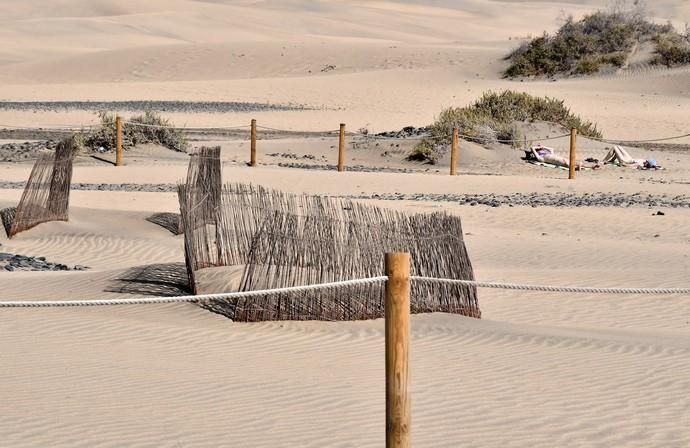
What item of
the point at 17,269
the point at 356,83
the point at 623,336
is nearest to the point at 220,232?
the point at 17,269

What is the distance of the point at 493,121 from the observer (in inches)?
1182

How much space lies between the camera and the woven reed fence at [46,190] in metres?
15.6

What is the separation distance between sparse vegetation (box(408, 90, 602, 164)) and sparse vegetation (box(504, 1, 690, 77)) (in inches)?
Answer: 751

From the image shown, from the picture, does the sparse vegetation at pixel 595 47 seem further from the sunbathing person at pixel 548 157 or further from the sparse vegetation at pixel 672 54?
the sunbathing person at pixel 548 157

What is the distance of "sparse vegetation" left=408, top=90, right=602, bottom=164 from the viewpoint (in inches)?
1119

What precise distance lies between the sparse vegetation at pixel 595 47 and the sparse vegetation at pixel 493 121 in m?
19.1

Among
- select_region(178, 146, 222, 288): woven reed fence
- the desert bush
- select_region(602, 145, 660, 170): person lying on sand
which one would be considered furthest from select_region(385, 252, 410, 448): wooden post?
the desert bush

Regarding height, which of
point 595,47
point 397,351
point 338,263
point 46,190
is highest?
point 595,47

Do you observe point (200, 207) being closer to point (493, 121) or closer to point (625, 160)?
point (625, 160)

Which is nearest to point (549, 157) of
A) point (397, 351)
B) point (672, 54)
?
point (397, 351)

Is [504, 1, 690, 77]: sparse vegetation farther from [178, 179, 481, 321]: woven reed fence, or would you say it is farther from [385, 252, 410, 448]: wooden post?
[385, 252, 410, 448]: wooden post

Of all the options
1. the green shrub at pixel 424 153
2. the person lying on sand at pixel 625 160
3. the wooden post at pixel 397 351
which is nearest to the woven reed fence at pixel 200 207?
the wooden post at pixel 397 351

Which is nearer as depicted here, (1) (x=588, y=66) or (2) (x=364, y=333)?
(2) (x=364, y=333)

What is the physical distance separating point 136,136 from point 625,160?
11.3 m
